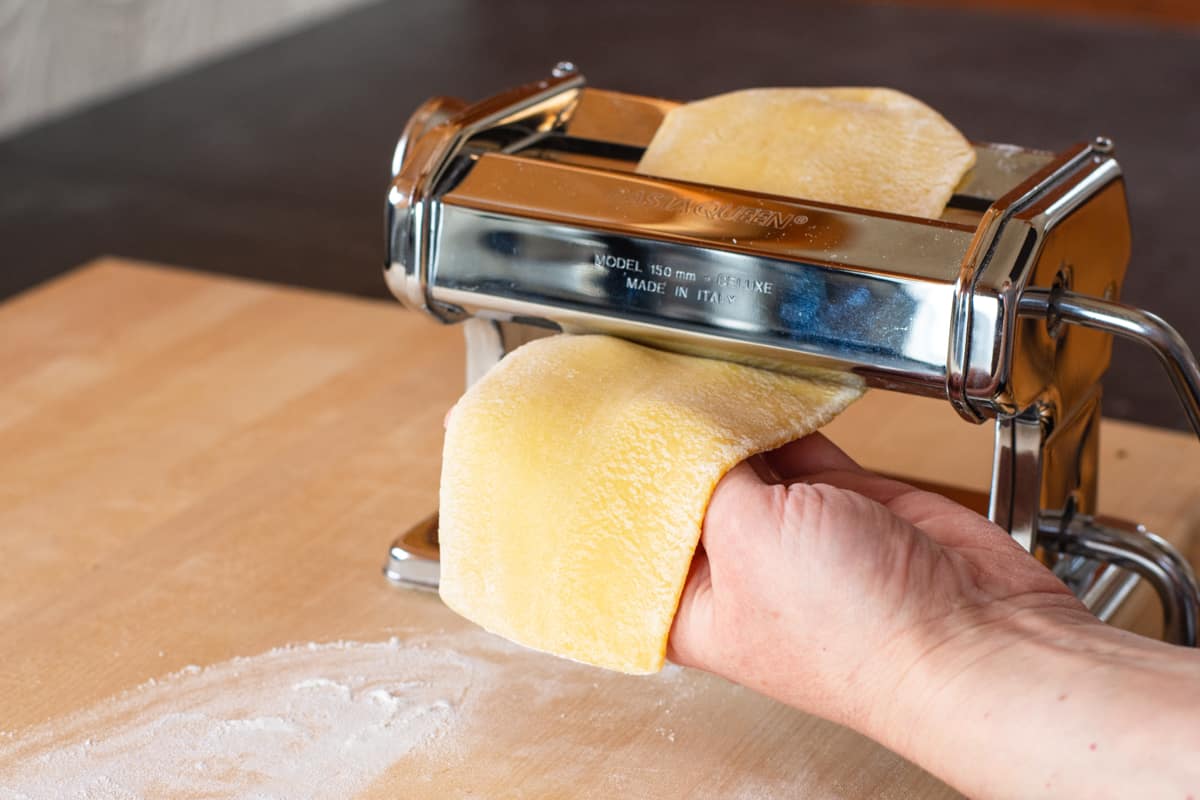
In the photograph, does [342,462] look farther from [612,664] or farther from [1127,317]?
[1127,317]

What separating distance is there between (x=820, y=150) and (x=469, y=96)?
1903 millimetres

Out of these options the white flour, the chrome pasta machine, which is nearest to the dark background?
the chrome pasta machine

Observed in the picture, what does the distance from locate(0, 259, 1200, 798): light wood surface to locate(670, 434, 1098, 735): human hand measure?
0.06 metres

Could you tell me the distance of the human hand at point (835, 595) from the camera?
1.74 ft

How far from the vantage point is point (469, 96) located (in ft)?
8.16

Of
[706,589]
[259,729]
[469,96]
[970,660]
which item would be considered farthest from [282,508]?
[469,96]

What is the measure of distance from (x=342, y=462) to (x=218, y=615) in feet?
0.55

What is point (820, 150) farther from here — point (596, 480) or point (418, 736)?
point (418, 736)

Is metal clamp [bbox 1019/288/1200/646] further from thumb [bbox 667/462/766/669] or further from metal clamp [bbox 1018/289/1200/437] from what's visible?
thumb [bbox 667/462/766/669]

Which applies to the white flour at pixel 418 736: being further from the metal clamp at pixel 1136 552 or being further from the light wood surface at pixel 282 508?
the metal clamp at pixel 1136 552

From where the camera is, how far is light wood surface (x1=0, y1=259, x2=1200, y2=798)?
611mm

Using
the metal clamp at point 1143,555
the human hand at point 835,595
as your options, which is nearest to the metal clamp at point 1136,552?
the metal clamp at point 1143,555

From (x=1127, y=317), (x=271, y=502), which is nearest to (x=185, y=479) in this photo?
(x=271, y=502)

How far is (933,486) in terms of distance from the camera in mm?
756
